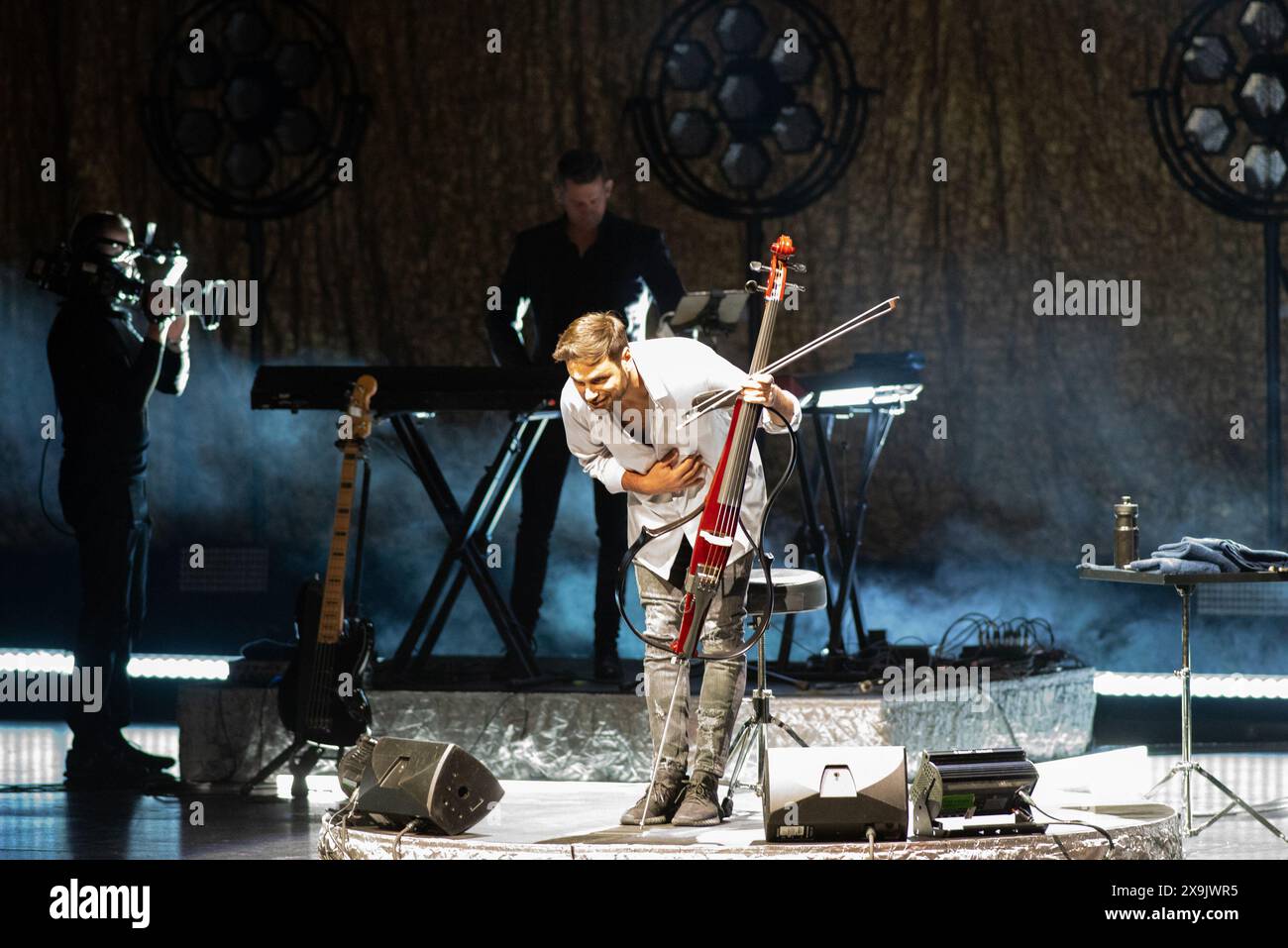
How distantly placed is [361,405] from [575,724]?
1365 mm

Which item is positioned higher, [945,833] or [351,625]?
[351,625]

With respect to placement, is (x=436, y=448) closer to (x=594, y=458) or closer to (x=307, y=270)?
(x=307, y=270)

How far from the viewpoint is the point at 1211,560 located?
4.86 meters

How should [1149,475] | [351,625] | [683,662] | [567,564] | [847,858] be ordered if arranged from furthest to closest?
[567,564] < [1149,475] < [351,625] < [683,662] < [847,858]

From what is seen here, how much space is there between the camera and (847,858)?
3.85 metres

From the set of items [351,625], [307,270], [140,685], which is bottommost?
[140,685]

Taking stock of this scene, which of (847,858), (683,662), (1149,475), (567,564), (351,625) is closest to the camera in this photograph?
(847,858)

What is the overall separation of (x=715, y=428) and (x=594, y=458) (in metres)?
0.37

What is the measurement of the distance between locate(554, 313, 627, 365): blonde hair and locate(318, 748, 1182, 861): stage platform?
1.25m

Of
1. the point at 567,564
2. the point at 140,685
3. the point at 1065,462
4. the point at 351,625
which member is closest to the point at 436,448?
the point at 567,564

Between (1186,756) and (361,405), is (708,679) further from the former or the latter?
(361,405)

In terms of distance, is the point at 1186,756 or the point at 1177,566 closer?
the point at 1186,756

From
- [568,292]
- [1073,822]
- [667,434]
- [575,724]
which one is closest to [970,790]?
[1073,822]

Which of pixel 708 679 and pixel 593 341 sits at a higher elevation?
pixel 593 341
